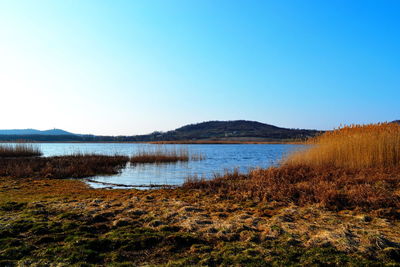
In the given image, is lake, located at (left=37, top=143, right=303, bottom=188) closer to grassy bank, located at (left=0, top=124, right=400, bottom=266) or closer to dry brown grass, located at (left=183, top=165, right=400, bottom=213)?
dry brown grass, located at (left=183, top=165, right=400, bottom=213)

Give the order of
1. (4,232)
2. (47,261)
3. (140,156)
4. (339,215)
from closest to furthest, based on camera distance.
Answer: (47,261) → (4,232) → (339,215) → (140,156)

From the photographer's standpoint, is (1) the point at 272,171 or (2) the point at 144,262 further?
(1) the point at 272,171

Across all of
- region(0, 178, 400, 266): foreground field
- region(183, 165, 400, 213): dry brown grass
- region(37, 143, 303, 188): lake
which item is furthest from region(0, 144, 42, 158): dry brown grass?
region(183, 165, 400, 213): dry brown grass

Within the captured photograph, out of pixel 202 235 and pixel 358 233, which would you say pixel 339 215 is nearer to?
pixel 358 233

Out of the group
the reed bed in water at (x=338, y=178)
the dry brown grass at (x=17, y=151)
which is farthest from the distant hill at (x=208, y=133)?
the reed bed in water at (x=338, y=178)

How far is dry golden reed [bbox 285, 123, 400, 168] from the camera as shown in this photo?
11195mm

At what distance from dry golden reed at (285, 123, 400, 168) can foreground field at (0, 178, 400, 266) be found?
6.00 metres

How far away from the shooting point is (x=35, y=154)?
28.3m

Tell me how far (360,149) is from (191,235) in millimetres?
9718

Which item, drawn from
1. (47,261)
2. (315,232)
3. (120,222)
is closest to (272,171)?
(315,232)

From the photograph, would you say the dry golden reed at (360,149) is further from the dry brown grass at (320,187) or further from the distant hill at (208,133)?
the distant hill at (208,133)

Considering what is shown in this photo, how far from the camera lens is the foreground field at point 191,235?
4.00 meters

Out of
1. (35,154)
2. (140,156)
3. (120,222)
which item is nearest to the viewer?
(120,222)

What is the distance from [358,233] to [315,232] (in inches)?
28.4
